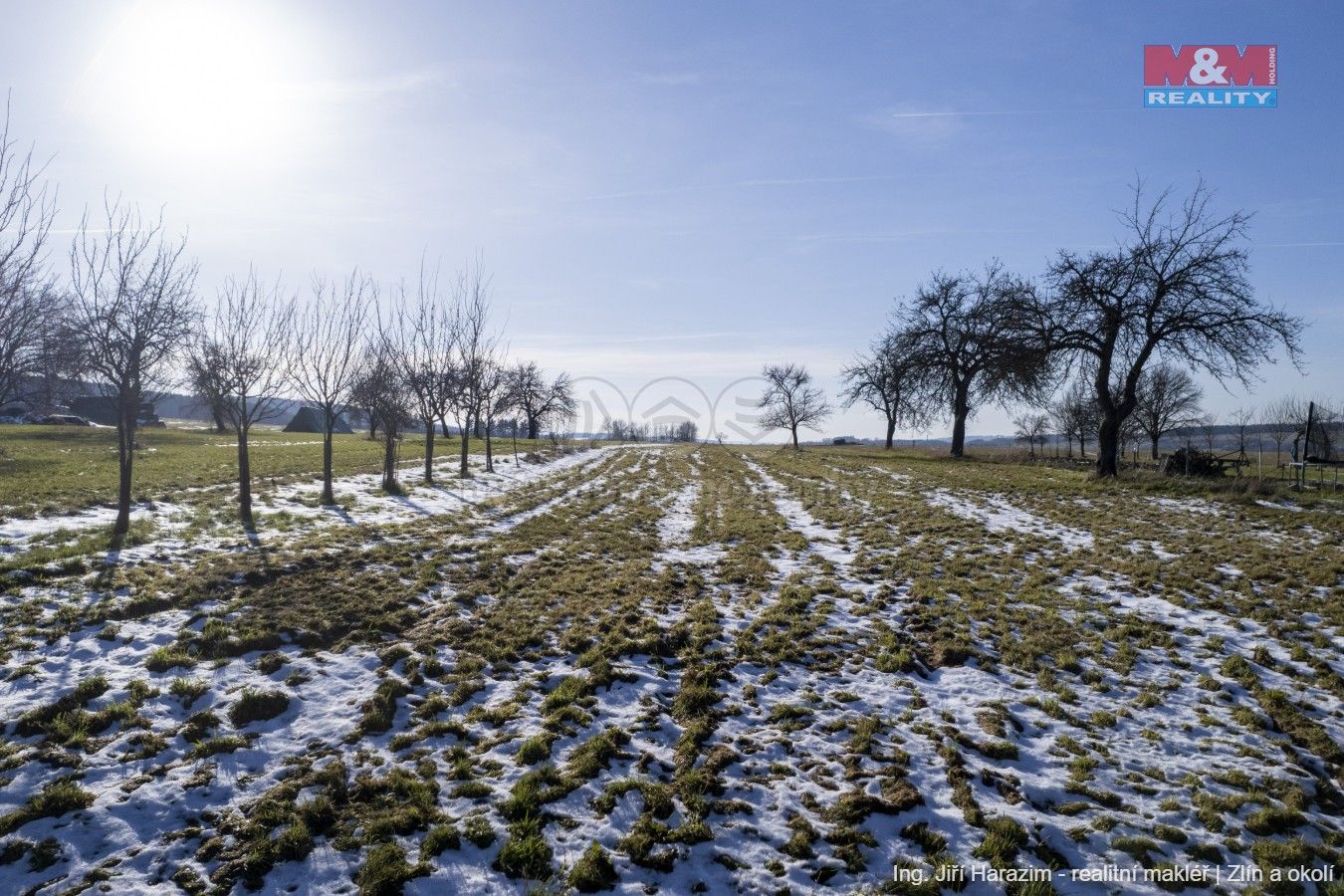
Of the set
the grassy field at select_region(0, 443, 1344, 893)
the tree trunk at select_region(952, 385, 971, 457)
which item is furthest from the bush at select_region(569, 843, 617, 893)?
the tree trunk at select_region(952, 385, 971, 457)

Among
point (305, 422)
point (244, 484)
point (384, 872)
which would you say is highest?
point (305, 422)

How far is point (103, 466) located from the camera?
1952cm

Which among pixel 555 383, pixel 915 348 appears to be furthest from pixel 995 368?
pixel 555 383

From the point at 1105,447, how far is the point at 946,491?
718 cm

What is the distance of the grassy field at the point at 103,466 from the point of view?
13.6 meters

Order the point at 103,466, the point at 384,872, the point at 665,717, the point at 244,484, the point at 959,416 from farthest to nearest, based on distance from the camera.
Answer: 1. the point at 959,416
2. the point at 103,466
3. the point at 244,484
4. the point at 665,717
5. the point at 384,872

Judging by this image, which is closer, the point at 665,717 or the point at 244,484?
the point at 665,717

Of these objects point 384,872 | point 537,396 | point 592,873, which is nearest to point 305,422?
point 537,396

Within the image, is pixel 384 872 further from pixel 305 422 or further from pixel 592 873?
pixel 305 422

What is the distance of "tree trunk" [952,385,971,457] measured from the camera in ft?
114

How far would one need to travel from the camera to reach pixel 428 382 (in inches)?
873

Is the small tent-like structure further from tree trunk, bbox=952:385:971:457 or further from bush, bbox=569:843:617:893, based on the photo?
bush, bbox=569:843:617:893

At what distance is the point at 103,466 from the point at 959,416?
130ft

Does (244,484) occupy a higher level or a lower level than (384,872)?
higher
